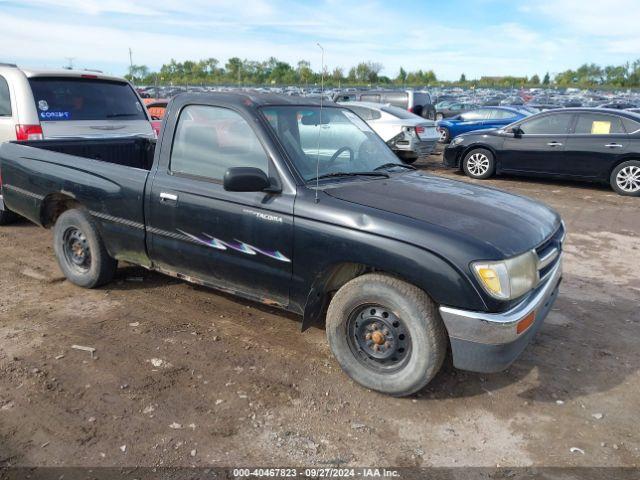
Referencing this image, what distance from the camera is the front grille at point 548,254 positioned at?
11.0 ft

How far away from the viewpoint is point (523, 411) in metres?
3.31

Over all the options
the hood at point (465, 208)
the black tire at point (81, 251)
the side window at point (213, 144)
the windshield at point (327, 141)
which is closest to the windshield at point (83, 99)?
the black tire at point (81, 251)

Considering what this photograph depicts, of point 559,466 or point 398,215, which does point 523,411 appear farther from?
point 398,215

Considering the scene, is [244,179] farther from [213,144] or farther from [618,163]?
[618,163]

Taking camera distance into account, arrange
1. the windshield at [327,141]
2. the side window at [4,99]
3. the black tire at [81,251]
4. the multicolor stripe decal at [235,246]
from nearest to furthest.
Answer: the multicolor stripe decal at [235,246] → the windshield at [327,141] → the black tire at [81,251] → the side window at [4,99]

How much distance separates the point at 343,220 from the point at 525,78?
371ft

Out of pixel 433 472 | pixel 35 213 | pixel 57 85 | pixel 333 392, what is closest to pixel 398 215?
pixel 333 392

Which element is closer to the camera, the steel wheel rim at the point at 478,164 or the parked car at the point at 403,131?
→ the steel wheel rim at the point at 478,164

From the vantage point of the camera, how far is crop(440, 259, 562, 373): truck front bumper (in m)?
2.97

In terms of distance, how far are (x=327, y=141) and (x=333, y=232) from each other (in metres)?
1.06

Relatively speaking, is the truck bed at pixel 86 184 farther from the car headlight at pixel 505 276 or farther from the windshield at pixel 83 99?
the car headlight at pixel 505 276

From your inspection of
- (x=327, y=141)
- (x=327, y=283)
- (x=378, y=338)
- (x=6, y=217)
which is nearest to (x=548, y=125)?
(x=327, y=141)

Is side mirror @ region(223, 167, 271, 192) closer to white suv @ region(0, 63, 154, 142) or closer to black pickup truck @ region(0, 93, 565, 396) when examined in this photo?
black pickup truck @ region(0, 93, 565, 396)

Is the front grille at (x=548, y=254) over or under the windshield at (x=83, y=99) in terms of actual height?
under
